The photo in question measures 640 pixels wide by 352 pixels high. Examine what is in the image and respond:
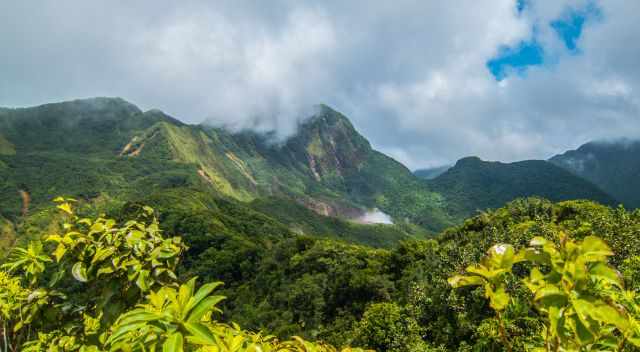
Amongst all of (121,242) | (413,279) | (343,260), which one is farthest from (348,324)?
(121,242)

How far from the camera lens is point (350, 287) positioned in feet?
190

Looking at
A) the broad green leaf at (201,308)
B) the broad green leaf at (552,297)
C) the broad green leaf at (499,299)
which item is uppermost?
the broad green leaf at (552,297)

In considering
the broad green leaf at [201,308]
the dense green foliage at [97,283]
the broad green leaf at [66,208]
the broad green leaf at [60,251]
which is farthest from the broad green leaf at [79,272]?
the broad green leaf at [201,308]

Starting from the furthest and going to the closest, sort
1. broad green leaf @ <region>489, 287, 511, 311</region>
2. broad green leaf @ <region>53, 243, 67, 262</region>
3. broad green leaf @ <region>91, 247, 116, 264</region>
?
1. broad green leaf @ <region>53, 243, 67, 262</region>
2. broad green leaf @ <region>91, 247, 116, 264</region>
3. broad green leaf @ <region>489, 287, 511, 311</region>

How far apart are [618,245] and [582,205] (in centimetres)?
2626

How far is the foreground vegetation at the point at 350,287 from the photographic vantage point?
153 centimetres

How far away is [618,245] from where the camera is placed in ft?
105

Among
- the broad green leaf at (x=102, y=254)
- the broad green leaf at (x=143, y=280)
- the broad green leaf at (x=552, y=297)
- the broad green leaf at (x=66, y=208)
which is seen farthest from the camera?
the broad green leaf at (x=66, y=208)

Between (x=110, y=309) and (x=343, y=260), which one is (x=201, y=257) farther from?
(x=110, y=309)

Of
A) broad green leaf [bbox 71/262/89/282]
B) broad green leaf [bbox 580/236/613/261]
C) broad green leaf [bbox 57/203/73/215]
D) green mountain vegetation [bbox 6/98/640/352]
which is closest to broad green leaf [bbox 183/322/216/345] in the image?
green mountain vegetation [bbox 6/98/640/352]

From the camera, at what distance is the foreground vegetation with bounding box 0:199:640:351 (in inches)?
60.3

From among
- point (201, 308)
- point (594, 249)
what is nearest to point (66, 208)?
point (201, 308)

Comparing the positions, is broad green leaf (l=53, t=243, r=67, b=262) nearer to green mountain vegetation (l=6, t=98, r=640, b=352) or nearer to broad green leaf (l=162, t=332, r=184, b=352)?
green mountain vegetation (l=6, t=98, r=640, b=352)

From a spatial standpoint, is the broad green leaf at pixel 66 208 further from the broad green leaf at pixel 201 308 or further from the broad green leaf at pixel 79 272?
the broad green leaf at pixel 201 308
